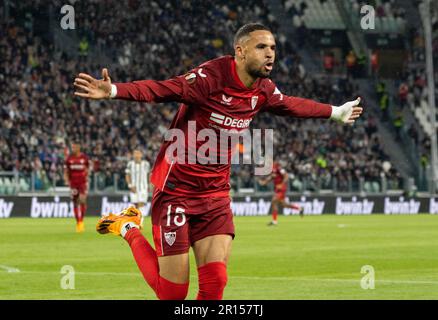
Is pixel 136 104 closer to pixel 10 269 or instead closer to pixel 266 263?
Answer: pixel 266 263

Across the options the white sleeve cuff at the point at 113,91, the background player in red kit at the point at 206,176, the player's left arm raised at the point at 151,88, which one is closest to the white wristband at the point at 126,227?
the background player in red kit at the point at 206,176

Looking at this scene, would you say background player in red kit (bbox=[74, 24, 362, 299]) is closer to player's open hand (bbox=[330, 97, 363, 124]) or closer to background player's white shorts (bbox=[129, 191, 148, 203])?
player's open hand (bbox=[330, 97, 363, 124])

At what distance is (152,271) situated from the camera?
33.6ft

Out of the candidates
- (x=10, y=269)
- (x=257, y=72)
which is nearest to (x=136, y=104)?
(x=10, y=269)

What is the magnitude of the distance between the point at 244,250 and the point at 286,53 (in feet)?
95.7

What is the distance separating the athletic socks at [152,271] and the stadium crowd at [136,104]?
2521cm

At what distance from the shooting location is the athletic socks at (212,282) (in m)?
9.69

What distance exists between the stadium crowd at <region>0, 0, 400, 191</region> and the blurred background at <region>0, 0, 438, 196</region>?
0.05 m

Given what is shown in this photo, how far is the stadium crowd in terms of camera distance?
123ft

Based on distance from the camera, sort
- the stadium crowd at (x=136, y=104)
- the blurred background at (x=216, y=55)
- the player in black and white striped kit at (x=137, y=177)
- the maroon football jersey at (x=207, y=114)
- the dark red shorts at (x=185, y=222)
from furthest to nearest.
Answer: the blurred background at (x=216, y=55)
the stadium crowd at (x=136, y=104)
the player in black and white striped kit at (x=137, y=177)
the dark red shorts at (x=185, y=222)
the maroon football jersey at (x=207, y=114)

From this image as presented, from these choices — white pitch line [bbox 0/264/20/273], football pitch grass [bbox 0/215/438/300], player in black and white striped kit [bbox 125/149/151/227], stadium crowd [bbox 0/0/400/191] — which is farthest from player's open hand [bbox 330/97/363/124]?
stadium crowd [bbox 0/0/400/191]

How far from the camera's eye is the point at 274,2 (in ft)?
171

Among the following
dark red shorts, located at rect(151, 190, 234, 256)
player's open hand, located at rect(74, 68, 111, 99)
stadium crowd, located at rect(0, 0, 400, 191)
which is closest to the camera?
player's open hand, located at rect(74, 68, 111, 99)

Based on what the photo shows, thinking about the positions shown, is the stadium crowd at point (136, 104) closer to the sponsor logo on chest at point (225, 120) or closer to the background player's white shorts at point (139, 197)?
the background player's white shorts at point (139, 197)
